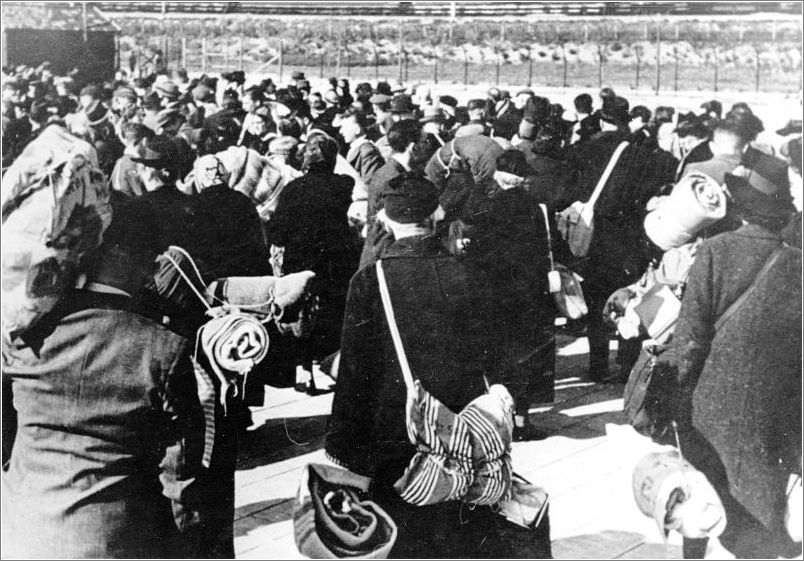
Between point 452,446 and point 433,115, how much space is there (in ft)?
17.1

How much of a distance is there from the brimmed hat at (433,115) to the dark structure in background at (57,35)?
294 centimetres

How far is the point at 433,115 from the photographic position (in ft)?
29.8

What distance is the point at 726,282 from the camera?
174 inches

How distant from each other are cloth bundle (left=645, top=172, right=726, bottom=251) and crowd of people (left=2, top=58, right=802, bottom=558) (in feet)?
0.17

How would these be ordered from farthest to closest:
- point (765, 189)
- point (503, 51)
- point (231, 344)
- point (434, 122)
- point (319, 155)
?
point (503, 51) < point (434, 122) < point (319, 155) < point (231, 344) < point (765, 189)

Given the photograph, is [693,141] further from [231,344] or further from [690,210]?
[231,344]

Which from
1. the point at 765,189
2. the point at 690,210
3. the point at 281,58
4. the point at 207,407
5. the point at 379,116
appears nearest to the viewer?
the point at 207,407

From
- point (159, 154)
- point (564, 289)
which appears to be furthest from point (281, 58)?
point (159, 154)

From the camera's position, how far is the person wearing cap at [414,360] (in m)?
4.27

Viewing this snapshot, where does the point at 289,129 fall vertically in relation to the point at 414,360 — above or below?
above

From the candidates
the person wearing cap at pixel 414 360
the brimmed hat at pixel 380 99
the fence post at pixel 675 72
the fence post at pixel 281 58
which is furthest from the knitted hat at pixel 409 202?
the fence post at pixel 281 58

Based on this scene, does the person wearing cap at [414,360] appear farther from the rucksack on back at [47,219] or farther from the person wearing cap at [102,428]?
the rucksack on back at [47,219]

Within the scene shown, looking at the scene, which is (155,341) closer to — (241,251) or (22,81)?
(241,251)

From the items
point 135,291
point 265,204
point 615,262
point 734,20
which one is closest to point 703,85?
point 734,20
